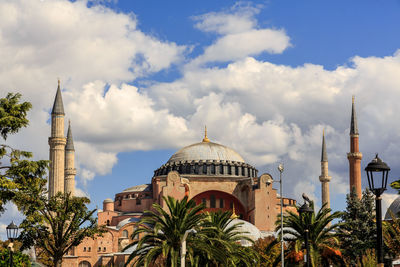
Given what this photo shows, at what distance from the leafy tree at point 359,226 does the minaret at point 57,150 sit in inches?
1180

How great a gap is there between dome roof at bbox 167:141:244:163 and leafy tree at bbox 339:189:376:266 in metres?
30.8

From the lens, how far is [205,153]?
79188mm

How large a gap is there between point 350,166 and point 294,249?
3682 centimetres

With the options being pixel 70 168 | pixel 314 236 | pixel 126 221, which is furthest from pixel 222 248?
Answer: pixel 70 168

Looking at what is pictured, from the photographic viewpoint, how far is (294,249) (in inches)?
1385

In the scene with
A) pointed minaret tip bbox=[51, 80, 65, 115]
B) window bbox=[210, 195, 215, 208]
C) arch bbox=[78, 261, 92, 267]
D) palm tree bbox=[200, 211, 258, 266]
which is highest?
pointed minaret tip bbox=[51, 80, 65, 115]

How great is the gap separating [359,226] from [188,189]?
90.4 feet

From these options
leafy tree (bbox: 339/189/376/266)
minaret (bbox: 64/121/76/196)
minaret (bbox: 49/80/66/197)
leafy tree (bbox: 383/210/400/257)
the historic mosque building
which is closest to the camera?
leafy tree (bbox: 383/210/400/257)

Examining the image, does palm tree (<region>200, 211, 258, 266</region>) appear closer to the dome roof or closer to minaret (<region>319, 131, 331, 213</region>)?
the dome roof

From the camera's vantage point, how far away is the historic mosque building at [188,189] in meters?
65.2

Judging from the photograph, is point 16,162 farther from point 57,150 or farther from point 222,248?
point 57,150

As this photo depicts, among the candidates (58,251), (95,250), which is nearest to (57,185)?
(95,250)

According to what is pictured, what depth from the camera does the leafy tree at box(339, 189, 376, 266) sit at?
46.8 meters

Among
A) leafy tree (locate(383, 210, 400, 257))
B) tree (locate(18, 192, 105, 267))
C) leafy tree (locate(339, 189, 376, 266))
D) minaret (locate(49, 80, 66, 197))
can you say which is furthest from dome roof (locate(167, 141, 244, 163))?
leafy tree (locate(383, 210, 400, 257))
